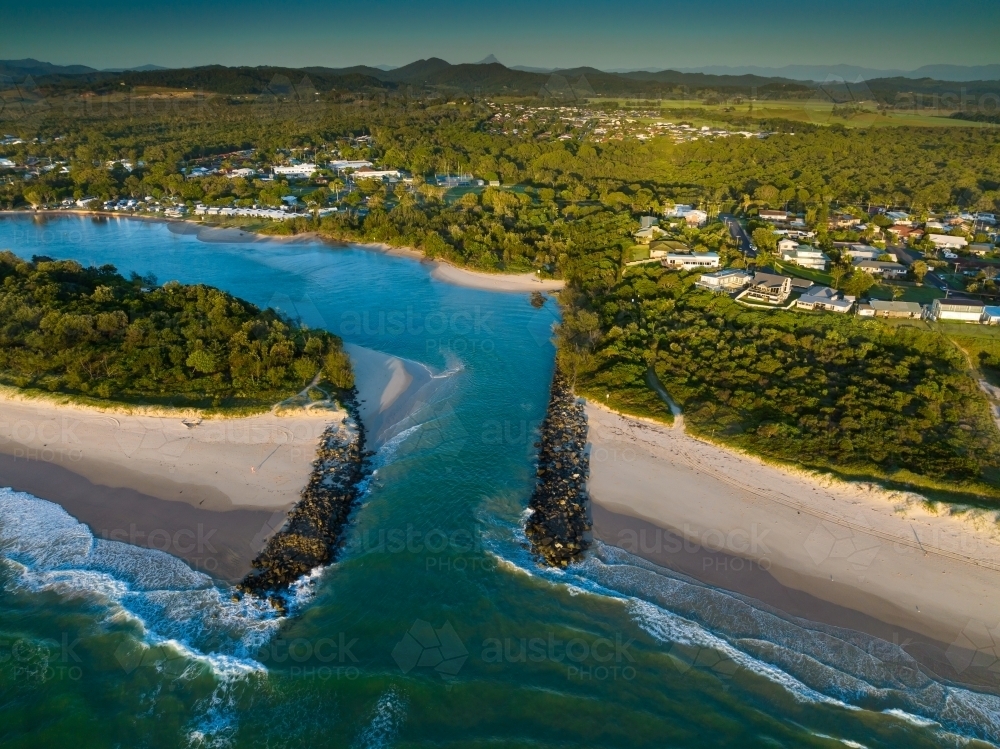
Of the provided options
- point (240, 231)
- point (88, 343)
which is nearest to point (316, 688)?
point (88, 343)

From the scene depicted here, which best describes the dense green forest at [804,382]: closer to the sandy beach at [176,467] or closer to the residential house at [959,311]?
the residential house at [959,311]

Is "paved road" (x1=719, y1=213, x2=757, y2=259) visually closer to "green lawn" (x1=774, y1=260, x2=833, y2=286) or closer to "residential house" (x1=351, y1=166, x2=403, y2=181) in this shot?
"green lawn" (x1=774, y1=260, x2=833, y2=286)

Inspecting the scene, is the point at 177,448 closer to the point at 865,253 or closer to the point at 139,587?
the point at 139,587

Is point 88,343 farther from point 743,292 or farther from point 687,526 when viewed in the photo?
point 743,292

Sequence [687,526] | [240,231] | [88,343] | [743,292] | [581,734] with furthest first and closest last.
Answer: [240,231] < [743,292] < [88,343] < [687,526] < [581,734]

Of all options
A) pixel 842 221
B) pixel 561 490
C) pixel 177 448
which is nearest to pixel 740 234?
pixel 842 221

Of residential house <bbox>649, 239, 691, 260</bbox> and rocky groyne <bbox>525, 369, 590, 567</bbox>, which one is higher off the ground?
residential house <bbox>649, 239, 691, 260</bbox>

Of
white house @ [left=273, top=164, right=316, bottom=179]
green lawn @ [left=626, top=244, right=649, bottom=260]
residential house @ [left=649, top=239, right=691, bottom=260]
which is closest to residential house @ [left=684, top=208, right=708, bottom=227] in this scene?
residential house @ [left=649, top=239, right=691, bottom=260]

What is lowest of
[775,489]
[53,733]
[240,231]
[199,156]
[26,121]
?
[53,733]
